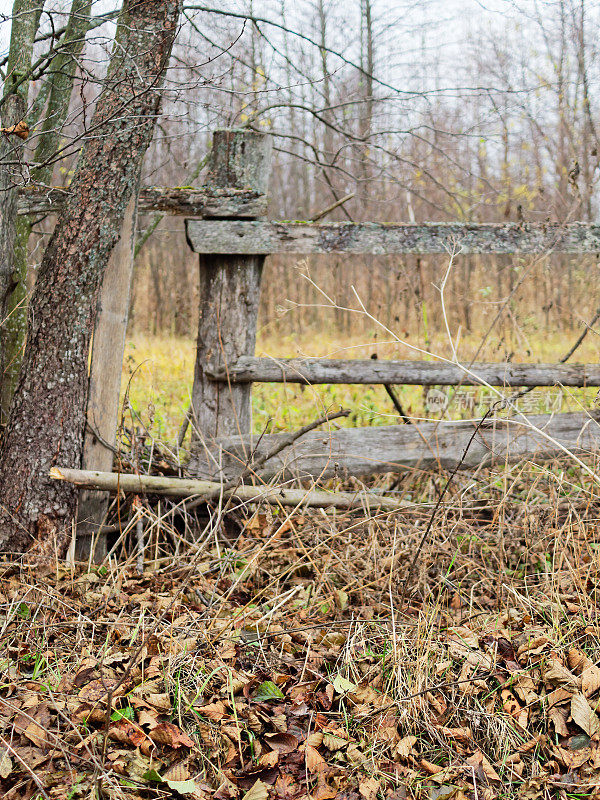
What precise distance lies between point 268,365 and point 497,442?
1.32 meters

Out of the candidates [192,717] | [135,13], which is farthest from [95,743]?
[135,13]

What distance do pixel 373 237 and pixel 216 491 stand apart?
1584 millimetres

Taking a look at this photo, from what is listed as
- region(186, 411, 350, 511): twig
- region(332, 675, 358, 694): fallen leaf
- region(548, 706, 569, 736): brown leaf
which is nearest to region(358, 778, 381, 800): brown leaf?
region(332, 675, 358, 694): fallen leaf

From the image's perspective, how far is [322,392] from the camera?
6.00 m

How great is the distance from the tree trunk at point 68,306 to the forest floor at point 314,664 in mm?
299

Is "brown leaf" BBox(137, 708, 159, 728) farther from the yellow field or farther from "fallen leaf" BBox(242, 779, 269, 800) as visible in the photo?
the yellow field

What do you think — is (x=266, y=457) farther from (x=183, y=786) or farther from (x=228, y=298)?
(x=183, y=786)

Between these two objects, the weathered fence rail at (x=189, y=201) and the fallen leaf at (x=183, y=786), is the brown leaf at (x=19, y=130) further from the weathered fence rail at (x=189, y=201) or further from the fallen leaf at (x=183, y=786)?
the fallen leaf at (x=183, y=786)

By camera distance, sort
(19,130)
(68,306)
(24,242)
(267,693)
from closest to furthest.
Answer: (267,693)
(19,130)
(68,306)
(24,242)

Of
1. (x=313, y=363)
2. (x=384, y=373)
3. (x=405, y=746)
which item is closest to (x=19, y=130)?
(x=313, y=363)

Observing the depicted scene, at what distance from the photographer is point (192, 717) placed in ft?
7.51

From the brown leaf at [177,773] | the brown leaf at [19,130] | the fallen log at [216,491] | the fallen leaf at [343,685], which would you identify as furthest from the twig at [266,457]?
the brown leaf at [19,130]

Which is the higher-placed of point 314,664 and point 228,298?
point 228,298

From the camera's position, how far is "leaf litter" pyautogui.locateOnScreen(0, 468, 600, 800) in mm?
2111
